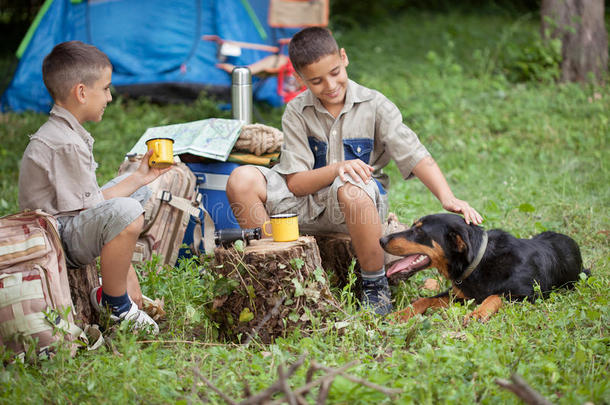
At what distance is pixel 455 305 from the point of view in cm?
331

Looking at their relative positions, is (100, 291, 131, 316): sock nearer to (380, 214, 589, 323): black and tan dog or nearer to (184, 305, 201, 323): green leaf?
(184, 305, 201, 323): green leaf

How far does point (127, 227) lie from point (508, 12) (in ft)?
39.4

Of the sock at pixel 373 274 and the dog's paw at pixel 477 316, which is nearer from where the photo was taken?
the dog's paw at pixel 477 316

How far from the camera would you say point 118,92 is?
8219 millimetres

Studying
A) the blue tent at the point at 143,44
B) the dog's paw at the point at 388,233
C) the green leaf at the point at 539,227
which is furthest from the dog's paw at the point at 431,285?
the blue tent at the point at 143,44

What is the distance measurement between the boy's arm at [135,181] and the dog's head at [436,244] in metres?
1.23

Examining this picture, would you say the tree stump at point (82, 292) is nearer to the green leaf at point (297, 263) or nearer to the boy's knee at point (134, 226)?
the boy's knee at point (134, 226)

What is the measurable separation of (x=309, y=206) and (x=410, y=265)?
2.22 feet

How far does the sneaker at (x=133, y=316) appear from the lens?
116 inches

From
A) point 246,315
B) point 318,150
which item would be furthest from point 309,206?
point 246,315

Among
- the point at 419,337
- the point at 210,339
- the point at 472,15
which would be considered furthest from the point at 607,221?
the point at 472,15

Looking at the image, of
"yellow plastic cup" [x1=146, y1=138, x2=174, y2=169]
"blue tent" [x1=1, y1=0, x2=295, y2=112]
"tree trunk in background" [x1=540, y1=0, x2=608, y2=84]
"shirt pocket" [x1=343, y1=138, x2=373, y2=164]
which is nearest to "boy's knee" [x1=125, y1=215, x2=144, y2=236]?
"yellow plastic cup" [x1=146, y1=138, x2=174, y2=169]

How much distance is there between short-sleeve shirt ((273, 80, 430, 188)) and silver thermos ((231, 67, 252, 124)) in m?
1.08

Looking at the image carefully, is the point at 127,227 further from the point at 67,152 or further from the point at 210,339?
the point at 210,339
